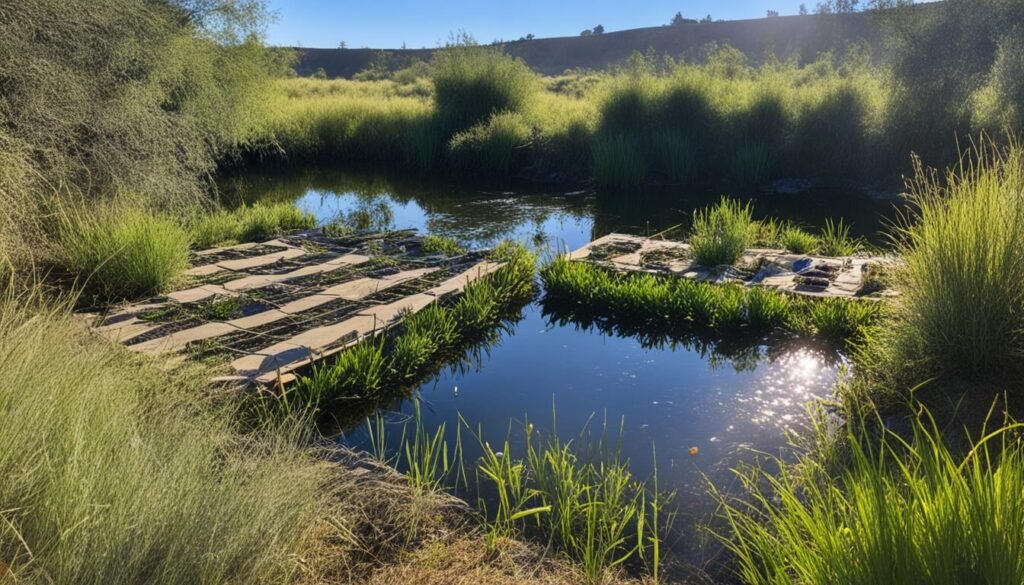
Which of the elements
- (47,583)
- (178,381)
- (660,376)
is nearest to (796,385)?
(660,376)

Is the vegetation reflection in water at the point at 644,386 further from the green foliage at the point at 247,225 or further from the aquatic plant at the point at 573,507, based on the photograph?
the green foliage at the point at 247,225

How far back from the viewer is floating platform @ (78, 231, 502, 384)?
15.2 feet

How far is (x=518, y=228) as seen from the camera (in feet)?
34.1

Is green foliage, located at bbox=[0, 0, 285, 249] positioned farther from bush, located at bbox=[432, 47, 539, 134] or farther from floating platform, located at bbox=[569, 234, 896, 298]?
bush, located at bbox=[432, 47, 539, 134]

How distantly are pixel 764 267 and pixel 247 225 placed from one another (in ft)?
17.9

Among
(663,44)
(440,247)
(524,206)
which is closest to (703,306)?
(440,247)

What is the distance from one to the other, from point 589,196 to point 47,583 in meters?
11.7

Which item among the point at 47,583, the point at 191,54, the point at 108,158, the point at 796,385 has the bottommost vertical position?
the point at 796,385

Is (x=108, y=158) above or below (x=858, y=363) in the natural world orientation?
above

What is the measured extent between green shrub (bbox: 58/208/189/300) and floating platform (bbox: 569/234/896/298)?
3.56 meters

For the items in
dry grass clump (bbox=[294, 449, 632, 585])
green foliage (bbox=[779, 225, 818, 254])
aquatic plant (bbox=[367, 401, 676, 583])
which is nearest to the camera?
dry grass clump (bbox=[294, 449, 632, 585])

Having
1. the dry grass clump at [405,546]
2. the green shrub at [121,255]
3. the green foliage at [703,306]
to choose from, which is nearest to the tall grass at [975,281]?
the green foliage at [703,306]

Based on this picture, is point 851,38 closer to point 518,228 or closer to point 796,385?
point 518,228

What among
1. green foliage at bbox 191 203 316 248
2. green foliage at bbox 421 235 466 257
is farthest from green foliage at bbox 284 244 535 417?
green foliage at bbox 191 203 316 248
